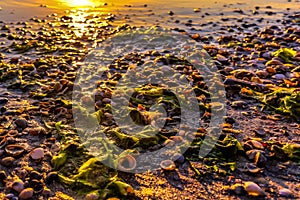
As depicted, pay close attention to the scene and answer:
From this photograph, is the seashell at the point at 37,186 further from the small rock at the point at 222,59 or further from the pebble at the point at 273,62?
the pebble at the point at 273,62

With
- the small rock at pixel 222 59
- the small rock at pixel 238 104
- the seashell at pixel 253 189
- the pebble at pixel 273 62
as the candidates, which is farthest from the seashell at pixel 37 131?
the pebble at pixel 273 62

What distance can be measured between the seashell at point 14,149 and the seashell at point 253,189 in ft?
7.61

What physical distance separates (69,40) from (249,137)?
4838 mm

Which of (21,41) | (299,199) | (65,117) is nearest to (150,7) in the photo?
(21,41)

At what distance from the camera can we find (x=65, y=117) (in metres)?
4.16

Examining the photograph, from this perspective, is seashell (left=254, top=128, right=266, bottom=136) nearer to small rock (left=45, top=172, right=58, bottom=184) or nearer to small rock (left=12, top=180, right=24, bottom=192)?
small rock (left=45, top=172, right=58, bottom=184)

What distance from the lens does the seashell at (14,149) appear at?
3.42 metres

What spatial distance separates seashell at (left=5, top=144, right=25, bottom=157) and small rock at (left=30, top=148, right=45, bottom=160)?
14cm

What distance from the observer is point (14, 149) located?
3.51 m

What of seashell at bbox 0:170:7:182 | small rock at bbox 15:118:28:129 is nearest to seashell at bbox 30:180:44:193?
seashell at bbox 0:170:7:182

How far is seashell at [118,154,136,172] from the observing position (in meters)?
3.21

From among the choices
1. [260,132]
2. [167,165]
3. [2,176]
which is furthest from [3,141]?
[260,132]

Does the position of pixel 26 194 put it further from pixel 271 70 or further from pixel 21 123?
pixel 271 70

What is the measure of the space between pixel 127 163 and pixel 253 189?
122 centimetres
